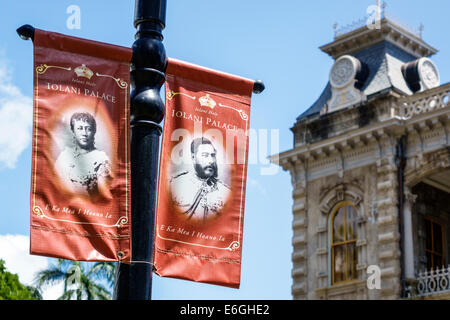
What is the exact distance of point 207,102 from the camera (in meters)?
7.35

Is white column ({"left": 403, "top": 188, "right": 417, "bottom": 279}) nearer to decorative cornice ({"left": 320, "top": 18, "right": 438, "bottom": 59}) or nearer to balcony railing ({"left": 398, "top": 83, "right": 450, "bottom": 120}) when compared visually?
balcony railing ({"left": 398, "top": 83, "right": 450, "bottom": 120})

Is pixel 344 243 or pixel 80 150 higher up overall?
pixel 344 243

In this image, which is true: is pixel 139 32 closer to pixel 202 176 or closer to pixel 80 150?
pixel 80 150

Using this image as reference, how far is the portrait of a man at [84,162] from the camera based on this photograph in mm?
6543

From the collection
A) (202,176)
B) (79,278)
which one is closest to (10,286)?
(79,278)

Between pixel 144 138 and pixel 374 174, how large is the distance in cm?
1938

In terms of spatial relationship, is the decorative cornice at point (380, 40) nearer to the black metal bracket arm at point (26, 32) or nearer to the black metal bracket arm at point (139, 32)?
the black metal bracket arm at point (139, 32)

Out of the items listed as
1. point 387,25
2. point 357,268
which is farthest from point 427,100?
point 357,268

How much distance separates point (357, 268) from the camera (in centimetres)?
2481

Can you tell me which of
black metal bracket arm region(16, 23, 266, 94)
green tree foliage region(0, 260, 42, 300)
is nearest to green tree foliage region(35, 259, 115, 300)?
green tree foliage region(0, 260, 42, 300)

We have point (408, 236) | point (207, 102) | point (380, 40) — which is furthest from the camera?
point (380, 40)

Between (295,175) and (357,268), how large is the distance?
4349 mm

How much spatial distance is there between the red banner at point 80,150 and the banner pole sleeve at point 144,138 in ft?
0.30
